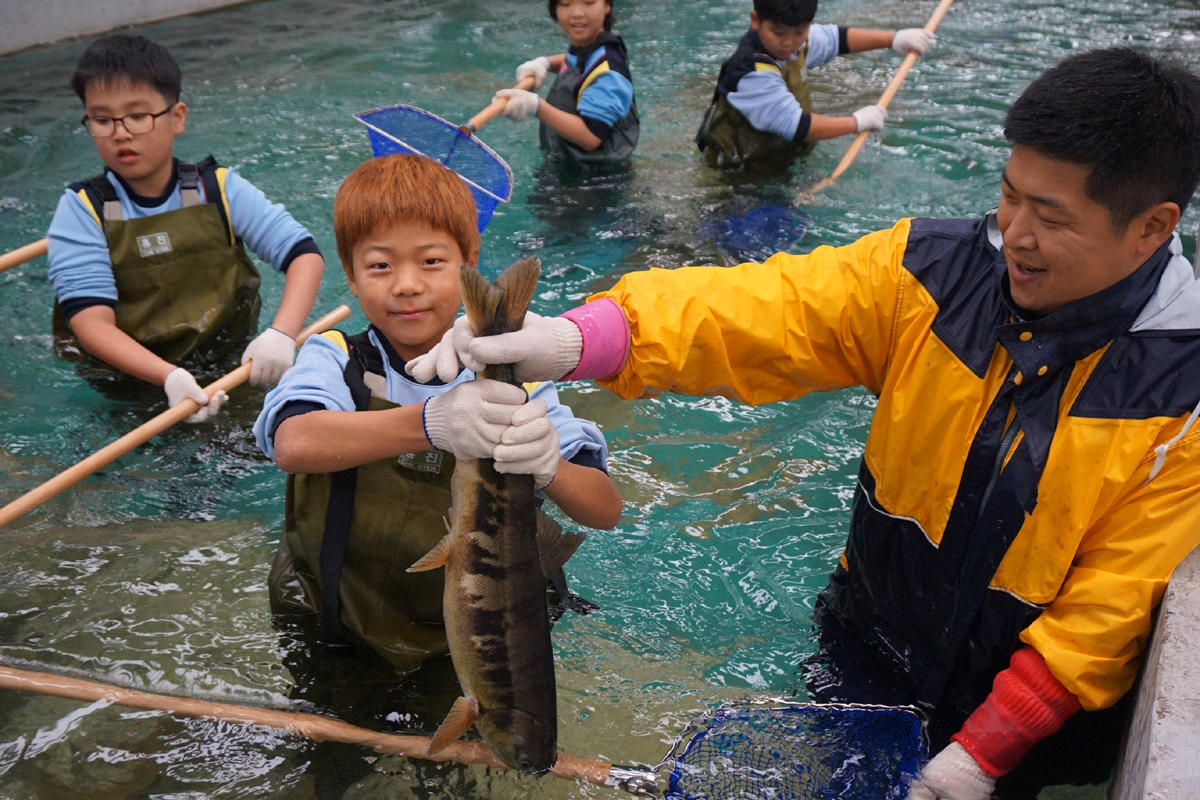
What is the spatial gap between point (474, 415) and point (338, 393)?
61 centimetres

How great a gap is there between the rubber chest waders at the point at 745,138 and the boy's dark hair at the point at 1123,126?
5.17 meters

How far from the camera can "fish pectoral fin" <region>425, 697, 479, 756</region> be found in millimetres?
2381

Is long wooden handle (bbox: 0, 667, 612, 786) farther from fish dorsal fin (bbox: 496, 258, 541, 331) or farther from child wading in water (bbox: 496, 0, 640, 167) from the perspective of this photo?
child wading in water (bbox: 496, 0, 640, 167)

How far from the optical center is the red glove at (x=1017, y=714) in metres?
2.48

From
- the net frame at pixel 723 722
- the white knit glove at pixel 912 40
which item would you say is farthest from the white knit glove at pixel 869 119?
the net frame at pixel 723 722

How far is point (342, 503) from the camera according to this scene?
8.80 ft

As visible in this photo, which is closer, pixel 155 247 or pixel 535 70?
pixel 155 247

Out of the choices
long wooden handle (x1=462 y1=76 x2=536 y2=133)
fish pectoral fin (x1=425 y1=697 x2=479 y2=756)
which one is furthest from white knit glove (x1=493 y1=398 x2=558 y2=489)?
long wooden handle (x1=462 y1=76 x2=536 y2=133)

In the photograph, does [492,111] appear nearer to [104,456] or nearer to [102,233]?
[102,233]

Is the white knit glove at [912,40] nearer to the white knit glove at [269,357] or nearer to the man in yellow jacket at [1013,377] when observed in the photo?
the white knit glove at [269,357]

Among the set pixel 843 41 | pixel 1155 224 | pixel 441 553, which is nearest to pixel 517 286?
pixel 441 553

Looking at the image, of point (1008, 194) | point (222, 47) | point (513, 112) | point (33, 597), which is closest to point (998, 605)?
point (1008, 194)

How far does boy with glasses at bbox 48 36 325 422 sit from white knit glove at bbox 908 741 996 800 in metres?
3.09

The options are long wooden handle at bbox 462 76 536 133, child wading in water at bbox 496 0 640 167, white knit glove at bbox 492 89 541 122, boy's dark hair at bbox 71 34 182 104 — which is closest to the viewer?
boy's dark hair at bbox 71 34 182 104
